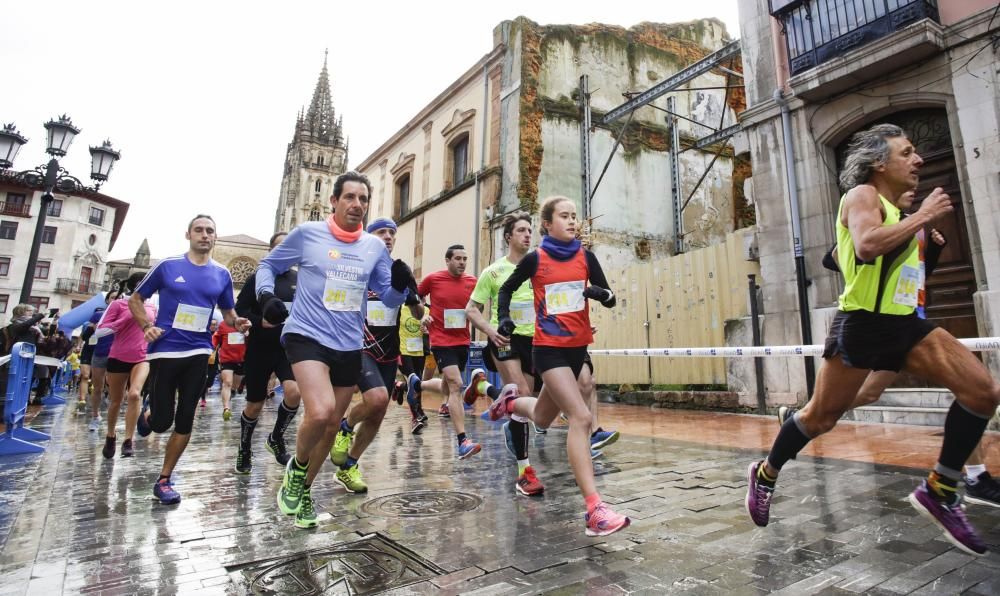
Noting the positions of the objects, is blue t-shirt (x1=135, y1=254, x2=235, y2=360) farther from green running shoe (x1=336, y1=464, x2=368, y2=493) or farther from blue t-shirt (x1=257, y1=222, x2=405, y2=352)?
green running shoe (x1=336, y1=464, x2=368, y2=493)

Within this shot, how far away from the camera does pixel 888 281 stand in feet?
8.57

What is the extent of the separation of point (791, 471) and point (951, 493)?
192 cm

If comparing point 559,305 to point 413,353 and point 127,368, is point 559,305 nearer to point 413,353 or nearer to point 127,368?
point 413,353

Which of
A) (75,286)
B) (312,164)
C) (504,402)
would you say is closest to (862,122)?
(504,402)

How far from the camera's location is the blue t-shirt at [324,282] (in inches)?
128

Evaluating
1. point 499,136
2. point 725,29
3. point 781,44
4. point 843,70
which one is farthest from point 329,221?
point 725,29

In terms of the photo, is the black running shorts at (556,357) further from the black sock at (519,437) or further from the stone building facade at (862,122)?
A: the stone building facade at (862,122)

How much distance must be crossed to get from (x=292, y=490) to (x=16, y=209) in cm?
6364

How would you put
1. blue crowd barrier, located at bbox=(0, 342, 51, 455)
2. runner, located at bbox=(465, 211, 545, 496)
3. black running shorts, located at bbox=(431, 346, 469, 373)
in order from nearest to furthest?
runner, located at bbox=(465, 211, 545, 496) → blue crowd barrier, located at bbox=(0, 342, 51, 455) → black running shorts, located at bbox=(431, 346, 469, 373)

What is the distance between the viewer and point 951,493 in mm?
2447

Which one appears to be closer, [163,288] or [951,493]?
[951,493]

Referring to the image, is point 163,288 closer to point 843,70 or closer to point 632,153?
point 843,70

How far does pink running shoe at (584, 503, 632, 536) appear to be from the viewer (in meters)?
2.69

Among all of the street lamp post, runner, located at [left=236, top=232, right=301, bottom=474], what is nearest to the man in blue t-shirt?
runner, located at [left=236, top=232, right=301, bottom=474]
